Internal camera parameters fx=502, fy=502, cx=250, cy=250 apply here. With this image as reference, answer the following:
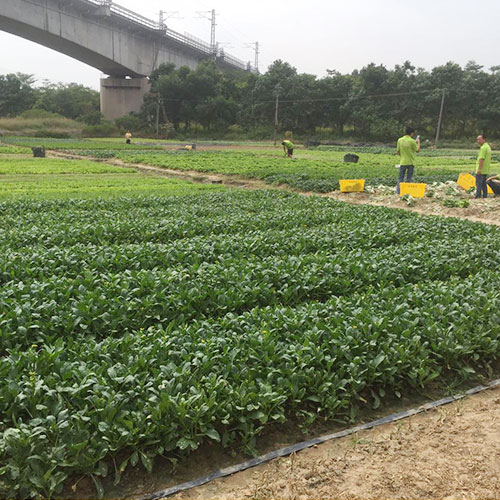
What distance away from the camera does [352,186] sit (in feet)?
62.8

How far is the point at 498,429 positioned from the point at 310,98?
2975 inches

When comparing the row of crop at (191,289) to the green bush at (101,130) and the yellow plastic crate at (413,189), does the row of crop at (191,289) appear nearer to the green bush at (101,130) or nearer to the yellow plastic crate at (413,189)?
the yellow plastic crate at (413,189)

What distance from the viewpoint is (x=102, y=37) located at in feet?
194

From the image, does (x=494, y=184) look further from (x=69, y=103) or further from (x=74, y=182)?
(x=69, y=103)

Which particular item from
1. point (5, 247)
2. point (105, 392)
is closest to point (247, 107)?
point (5, 247)

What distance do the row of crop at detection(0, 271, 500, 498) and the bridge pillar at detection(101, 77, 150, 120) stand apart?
73677 millimetres

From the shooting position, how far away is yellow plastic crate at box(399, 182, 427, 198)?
1703cm

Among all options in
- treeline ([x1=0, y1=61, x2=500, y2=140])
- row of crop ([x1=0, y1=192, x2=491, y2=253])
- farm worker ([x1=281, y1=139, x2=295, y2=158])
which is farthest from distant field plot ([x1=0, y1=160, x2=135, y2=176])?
treeline ([x1=0, y1=61, x2=500, y2=140])

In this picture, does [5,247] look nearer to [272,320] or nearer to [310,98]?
[272,320]

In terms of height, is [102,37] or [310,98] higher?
[102,37]

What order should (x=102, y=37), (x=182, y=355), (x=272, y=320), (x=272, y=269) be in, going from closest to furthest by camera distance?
(x=182, y=355) → (x=272, y=320) → (x=272, y=269) → (x=102, y=37)

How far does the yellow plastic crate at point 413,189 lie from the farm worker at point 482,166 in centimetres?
171

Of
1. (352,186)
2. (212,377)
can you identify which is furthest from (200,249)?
(352,186)

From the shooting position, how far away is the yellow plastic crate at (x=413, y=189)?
17.0 meters
